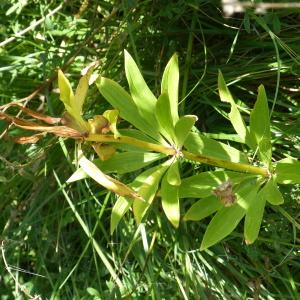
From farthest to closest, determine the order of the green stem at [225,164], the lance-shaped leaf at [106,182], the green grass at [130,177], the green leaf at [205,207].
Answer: the green grass at [130,177], the green leaf at [205,207], the green stem at [225,164], the lance-shaped leaf at [106,182]

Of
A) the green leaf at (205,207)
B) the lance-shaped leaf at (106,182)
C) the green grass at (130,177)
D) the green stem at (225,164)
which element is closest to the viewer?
the lance-shaped leaf at (106,182)

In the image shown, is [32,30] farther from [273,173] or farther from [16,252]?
[273,173]

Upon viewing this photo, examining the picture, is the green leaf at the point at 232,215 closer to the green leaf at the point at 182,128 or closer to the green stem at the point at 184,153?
the green stem at the point at 184,153

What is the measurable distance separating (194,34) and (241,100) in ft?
0.70

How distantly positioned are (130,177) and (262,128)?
52 centimetres

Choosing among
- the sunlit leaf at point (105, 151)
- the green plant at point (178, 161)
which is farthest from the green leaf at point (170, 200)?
the sunlit leaf at point (105, 151)

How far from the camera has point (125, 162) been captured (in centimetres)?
99

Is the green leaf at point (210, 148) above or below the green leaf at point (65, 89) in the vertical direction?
below

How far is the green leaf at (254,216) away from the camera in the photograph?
3.30 ft

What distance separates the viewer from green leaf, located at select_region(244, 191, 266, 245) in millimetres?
1006

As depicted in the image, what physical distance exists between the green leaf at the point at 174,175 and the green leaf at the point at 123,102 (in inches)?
2.7

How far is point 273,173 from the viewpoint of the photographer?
1013 mm

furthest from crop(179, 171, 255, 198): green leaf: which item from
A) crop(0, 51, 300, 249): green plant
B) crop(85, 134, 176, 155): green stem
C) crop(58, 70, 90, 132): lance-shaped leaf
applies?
crop(58, 70, 90, 132): lance-shaped leaf

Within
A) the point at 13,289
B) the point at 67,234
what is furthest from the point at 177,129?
the point at 13,289
